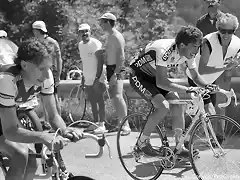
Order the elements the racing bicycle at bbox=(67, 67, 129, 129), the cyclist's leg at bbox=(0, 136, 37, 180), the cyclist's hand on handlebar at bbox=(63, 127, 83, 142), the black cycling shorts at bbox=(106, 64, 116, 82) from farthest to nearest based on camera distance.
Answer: the racing bicycle at bbox=(67, 67, 129, 129) → the black cycling shorts at bbox=(106, 64, 116, 82) → the cyclist's leg at bbox=(0, 136, 37, 180) → the cyclist's hand on handlebar at bbox=(63, 127, 83, 142)

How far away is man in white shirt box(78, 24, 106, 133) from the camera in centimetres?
945

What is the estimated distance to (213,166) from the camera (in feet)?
20.2

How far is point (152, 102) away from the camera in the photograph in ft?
21.0

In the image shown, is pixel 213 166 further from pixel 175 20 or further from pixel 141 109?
pixel 175 20

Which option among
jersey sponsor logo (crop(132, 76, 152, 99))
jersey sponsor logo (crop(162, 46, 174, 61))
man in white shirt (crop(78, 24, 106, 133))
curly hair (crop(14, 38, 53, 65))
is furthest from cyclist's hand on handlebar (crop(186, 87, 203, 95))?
man in white shirt (crop(78, 24, 106, 133))

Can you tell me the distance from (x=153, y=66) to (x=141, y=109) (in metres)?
3.48

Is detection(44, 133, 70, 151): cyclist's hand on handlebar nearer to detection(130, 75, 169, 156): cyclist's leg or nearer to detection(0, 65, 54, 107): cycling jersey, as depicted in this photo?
detection(0, 65, 54, 107): cycling jersey

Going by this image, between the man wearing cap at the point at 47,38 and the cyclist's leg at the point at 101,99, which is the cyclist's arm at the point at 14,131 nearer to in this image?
the man wearing cap at the point at 47,38

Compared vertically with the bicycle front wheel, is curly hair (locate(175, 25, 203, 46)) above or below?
above

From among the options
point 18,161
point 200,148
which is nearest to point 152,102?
point 200,148

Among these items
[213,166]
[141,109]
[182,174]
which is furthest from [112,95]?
[213,166]

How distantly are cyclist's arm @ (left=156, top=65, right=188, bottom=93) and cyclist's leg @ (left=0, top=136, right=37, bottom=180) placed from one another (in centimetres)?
198

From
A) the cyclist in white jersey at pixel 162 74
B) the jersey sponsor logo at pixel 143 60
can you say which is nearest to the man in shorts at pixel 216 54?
the cyclist in white jersey at pixel 162 74

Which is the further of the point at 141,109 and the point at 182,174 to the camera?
the point at 141,109
